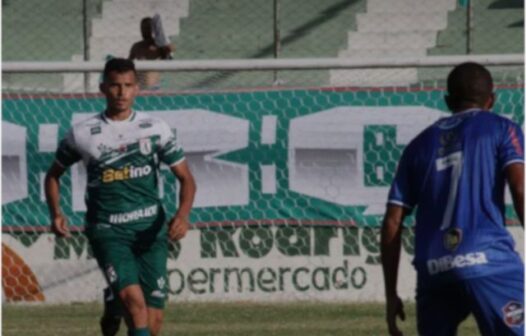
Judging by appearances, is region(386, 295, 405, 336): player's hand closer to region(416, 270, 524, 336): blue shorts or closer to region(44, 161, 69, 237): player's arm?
region(416, 270, 524, 336): blue shorts

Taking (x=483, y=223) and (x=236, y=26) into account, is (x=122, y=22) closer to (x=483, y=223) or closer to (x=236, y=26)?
(x=236, y=26)

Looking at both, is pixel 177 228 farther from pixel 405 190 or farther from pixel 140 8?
pixel 140 8

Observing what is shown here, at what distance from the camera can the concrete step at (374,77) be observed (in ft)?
50.7

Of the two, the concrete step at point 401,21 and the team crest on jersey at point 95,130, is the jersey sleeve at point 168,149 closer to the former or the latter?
the team crest on jersey at point 95,130

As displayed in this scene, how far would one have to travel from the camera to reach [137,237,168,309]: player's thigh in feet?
35.1

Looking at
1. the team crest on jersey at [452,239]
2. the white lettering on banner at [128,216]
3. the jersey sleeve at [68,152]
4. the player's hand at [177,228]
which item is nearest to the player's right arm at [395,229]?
the team crest on jersey at [452,239]

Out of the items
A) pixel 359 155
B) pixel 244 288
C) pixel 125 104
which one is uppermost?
pixel 125 104

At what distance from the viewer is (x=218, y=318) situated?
1382 cm

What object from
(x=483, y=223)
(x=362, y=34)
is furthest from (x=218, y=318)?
(x=362, y=34)

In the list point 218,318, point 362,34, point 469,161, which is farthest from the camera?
point 362,34

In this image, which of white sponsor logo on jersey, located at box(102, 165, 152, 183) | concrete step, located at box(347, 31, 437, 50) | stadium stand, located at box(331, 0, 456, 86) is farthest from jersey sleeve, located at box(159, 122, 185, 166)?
concrete step, located at box(347, 31, 437, 50)

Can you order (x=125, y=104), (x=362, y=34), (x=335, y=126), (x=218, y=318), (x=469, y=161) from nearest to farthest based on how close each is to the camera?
(x=469, y=161) → (x=125, y=104) → (x=218, y=318) → (x=335, y=126) → (x=362, y=34)

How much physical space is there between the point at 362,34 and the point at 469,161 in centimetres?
1464

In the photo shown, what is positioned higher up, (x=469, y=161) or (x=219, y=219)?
(x=469, y=161)
